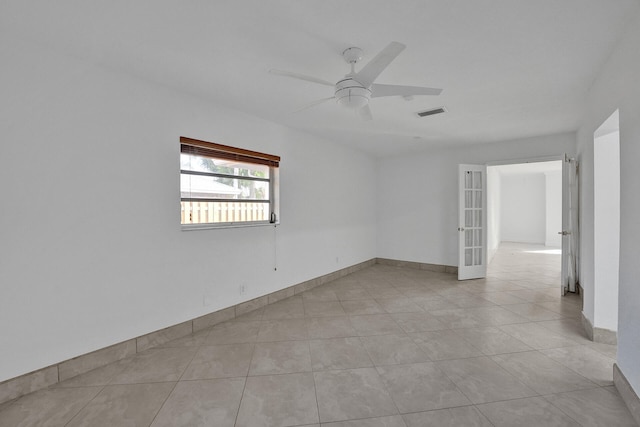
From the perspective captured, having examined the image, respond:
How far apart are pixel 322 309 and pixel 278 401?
177 cm

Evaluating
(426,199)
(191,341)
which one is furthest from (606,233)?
(191,341)

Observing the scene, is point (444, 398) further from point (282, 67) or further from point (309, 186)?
point (309, 186)

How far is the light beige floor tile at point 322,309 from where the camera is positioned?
3486mm

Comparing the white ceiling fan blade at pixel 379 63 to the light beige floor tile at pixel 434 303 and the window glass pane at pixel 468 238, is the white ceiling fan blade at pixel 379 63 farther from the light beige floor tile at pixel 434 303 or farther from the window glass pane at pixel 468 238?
the window glass pane at pixel 468 238

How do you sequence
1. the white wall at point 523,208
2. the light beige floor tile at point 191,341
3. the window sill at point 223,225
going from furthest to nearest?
the white wall at point 523,208 < the window sill at point 223,225 < the light beige floor tile at point 191,341

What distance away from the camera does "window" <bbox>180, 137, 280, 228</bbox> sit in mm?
3027

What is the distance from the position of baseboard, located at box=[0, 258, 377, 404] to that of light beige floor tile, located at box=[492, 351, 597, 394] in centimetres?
275

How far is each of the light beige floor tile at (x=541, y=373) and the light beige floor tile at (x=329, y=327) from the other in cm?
138

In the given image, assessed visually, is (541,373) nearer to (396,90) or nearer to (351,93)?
(396,90)

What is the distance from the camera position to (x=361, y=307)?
3.72m

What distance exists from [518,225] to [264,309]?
10.5 meters

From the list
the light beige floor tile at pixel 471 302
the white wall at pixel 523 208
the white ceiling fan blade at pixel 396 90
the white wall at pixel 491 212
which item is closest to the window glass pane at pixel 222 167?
the white ceiling fan blade at pixel 396 90

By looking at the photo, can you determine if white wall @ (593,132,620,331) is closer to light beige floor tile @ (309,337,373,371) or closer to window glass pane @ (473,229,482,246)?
light beige floor tile @ (309,337,373,371)

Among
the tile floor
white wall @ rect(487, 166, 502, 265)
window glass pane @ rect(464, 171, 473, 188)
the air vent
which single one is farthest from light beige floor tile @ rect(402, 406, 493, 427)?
white wall @ rect(487, 166, 502, 265)
